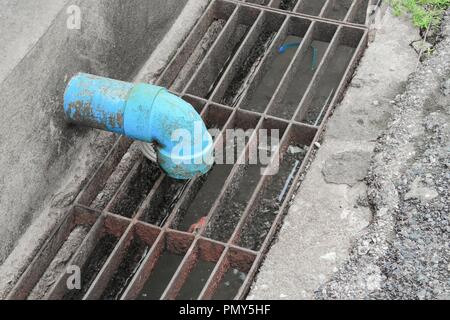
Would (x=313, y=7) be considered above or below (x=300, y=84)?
above

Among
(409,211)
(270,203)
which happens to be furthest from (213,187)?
(409,211)

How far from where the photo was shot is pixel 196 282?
12.8 ft

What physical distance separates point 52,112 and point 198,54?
1369mm

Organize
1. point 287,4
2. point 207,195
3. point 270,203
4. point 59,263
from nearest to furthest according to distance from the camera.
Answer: point 59,263 → point 270,203 → point 207,195 → point 287,4

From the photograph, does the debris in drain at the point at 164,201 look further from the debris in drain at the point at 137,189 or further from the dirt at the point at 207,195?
the dirt at the point at 207,195

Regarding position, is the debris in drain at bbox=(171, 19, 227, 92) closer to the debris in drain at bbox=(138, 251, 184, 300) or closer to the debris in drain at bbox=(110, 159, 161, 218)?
the debris in drain at bbox=(110, 159, 161, 218)

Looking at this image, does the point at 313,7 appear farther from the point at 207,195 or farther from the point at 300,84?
the point at 207,195

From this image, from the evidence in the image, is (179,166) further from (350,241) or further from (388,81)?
(388,81)

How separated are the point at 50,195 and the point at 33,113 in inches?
20.1

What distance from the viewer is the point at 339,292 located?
3.20 metres

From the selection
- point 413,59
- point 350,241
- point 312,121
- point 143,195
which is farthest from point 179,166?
point 413,59

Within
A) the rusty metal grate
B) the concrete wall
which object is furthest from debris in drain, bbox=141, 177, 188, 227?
the concrete wall

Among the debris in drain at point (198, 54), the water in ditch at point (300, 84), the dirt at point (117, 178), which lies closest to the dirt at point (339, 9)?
the water in ditch at point (300, 84)

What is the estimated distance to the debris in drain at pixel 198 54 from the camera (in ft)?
14.6
